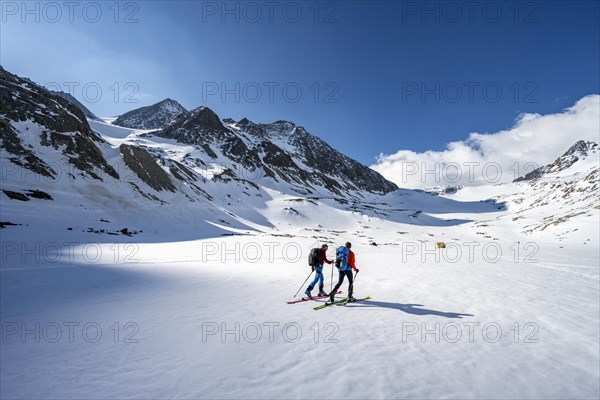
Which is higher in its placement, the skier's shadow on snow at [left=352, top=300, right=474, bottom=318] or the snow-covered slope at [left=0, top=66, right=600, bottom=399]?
the snow-covered slope at [left=0, top=66, right=600, bottom=399]

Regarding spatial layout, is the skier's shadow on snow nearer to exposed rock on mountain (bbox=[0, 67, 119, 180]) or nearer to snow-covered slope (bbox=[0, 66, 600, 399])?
snow-covered slope (bbox=[0, 66, 600, 399])

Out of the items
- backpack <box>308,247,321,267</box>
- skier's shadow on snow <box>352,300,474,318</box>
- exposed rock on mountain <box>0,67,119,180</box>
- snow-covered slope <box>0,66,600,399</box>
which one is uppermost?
exposed rock on mountain <box>0,67,119,180</box>

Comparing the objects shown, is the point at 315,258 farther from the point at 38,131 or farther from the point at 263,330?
the point at 38,131

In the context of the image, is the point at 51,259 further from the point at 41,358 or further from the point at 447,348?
the point at 447,348

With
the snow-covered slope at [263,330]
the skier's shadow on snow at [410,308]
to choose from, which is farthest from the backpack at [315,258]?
the skier's shadow on snow at [410,308]

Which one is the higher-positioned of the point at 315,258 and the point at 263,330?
the point at 315,258

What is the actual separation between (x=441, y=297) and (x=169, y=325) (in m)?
10.2

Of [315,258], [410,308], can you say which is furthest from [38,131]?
[410,308]

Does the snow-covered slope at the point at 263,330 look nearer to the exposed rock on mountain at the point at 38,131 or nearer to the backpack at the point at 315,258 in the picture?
the backpack at the point at 315,258

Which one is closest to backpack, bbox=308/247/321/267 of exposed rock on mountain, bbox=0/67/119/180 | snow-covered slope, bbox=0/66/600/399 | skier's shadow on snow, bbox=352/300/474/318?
snow-covered slope, bbox=0/66/600/399

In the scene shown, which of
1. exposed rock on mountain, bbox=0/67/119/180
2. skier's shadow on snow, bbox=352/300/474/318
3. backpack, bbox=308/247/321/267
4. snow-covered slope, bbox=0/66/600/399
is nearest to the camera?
snow-covered slope, bbox=0/66/600/399

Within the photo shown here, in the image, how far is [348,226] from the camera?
8406cm

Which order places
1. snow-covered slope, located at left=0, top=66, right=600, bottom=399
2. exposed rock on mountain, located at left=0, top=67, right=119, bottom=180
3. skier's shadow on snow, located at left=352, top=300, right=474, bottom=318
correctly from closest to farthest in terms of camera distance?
snow-covered slope, located at left=0, top=66, right=600, bottom=399 < skier's shadow on snow, located at left=352, top=300, right=474, bottom=318 < exposed rock on mountain, located at left=0, top=67, right=119, bottom=180

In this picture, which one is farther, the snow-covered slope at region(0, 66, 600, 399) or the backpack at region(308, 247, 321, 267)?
the backpack at region(308, 247, 321, 267)
